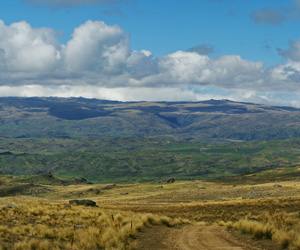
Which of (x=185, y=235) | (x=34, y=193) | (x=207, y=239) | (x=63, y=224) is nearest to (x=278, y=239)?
(x=207, y=239)

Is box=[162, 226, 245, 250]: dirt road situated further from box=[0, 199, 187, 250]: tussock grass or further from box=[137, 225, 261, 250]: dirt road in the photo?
box=[0, 199, 187, 250]: tussock grass

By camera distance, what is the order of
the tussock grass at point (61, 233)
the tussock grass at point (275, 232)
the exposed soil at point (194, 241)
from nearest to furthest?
the tussock grass at point (61, 233) < the tussock grass at point (275, 232) < the exposed soil at point (194, 241)

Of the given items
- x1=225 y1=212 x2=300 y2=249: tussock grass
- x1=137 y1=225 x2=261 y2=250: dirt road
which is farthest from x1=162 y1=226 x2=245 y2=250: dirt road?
x1=225 y1=212 x2=300 y2=249: tussock grass

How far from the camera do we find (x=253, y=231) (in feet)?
73.8

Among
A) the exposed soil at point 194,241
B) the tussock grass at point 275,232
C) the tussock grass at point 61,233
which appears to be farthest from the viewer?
the exposed soil at point 194,241

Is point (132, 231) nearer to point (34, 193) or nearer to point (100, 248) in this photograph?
point (100, 248)

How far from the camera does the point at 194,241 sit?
21344mm

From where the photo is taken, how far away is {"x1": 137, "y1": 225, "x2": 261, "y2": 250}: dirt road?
1950 centimetres

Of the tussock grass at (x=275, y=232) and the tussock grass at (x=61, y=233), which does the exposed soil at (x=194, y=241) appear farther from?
the tussock grass at (x=61, y=233)

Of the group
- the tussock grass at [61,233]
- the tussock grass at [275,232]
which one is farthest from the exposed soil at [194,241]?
the tussock grass at [61,233]

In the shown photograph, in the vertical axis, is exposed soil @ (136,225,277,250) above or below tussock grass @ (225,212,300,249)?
below

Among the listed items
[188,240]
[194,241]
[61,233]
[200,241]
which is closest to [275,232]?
[200,241]

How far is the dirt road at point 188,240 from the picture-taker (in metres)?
19.5

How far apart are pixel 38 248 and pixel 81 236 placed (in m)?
2.94
